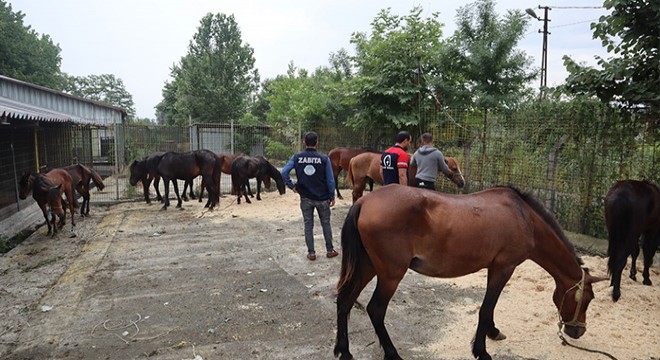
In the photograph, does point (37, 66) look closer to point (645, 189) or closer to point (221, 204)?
point (221, 204)

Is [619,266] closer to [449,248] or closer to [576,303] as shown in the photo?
[576,303]

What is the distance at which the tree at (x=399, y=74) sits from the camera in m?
10.2

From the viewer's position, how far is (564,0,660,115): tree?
4719 millimetres

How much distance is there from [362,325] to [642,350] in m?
2.37

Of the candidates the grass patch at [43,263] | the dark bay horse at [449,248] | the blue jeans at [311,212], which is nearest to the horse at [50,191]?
the grass patch at [43,263]

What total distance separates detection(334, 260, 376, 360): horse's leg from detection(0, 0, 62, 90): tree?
37189mm

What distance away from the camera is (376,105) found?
34.8ft

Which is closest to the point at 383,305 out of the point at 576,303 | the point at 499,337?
the point at 499,337

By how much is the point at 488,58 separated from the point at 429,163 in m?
8.88

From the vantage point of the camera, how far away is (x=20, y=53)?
1264 inches

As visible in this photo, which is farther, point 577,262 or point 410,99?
point 410,99

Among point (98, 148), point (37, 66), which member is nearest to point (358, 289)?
point (98, 148)

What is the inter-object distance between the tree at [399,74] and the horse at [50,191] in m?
7.12

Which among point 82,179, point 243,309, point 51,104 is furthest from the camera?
point 51,104
